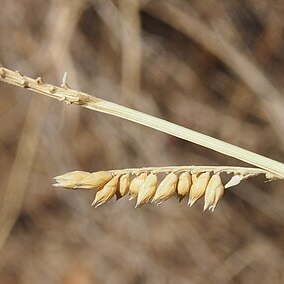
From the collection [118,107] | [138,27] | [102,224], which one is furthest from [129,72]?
[118,107]

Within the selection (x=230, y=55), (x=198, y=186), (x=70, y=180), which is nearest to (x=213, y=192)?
(x=198, y=186)

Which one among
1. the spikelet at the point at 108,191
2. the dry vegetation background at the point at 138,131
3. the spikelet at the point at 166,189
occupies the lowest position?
the spikelet at the point at 108,191

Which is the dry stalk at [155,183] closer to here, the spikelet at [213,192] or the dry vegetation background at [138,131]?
the spikelet at [213,192]

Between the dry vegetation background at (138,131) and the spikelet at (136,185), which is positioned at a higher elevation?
the dry vegetation background at (138,131)

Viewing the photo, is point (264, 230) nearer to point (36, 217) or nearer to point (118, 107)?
point (36, 217)

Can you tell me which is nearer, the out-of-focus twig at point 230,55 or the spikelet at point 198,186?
the spikelet at point 198,186

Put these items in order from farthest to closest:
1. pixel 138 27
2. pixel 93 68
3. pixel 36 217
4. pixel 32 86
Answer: pixel 36 217 → pixel 93 68 → pixel 138 27 → pixel 32 86

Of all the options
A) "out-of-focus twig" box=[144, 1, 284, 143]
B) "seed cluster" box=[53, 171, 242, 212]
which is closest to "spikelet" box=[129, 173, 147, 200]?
"seed cluster" box=[53, 171, 242, 212]

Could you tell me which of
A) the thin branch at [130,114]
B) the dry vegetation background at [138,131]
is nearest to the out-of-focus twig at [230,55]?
the dry vegetation background at [138,131]
